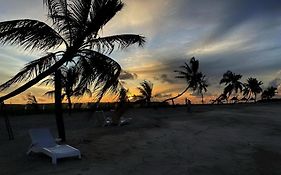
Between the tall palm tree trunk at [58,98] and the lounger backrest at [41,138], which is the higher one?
the tall palm tree trunk at [58,98]

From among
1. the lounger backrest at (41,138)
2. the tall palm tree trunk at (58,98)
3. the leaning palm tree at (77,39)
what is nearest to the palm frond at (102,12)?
the leaning palm tree at (77,39)

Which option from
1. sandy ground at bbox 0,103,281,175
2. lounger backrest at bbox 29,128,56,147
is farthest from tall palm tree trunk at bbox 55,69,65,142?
lounger backrest at bbox 29,128,56,147

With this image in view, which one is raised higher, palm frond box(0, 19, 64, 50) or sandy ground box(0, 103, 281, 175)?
palm frond box(0, 19, 64, 50)

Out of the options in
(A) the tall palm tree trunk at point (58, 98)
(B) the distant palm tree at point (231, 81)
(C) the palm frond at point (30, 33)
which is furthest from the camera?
(B) the distant palm tree at point (231, 81)

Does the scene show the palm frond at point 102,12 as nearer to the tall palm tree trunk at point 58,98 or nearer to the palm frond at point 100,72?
the palm frond at point 100,72

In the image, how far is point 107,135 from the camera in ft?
65.8

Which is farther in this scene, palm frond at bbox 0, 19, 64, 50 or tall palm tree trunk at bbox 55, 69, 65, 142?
tall palm tree trunk at bbox 55, 69, 65, 142

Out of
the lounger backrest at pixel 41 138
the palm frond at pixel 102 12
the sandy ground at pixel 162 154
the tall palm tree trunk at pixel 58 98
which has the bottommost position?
the sandy ground at pixel 162 154

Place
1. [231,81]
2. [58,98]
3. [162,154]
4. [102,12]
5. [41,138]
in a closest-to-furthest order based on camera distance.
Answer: [102,12] < [162,154] < [41,138] < [58,98] < [231,81]

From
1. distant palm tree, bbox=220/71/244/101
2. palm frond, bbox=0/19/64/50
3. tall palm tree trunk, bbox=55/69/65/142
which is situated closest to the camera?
palm frond, bbox=0/19/64/50

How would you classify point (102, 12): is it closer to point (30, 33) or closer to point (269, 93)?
point (30, 33)

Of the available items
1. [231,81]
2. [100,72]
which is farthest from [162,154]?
[231,81]

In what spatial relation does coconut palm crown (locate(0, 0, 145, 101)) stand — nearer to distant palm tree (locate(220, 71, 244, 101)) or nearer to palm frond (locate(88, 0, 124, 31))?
palm frond (locate(88, 0, 124, 31))

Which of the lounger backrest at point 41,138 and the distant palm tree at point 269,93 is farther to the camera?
the distant palm tree at point 269,93
